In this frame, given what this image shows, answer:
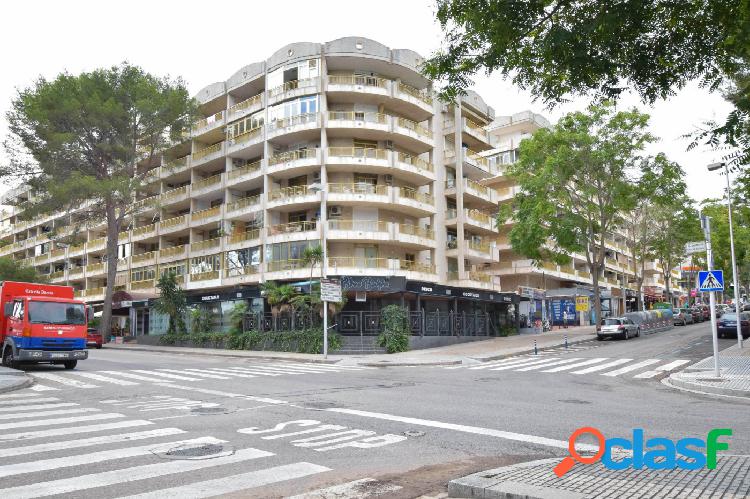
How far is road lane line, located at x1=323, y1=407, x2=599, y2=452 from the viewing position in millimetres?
7598

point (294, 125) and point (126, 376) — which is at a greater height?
point (294, 125)

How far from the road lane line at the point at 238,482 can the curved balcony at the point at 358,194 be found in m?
31.2

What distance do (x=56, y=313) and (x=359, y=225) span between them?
20.7m

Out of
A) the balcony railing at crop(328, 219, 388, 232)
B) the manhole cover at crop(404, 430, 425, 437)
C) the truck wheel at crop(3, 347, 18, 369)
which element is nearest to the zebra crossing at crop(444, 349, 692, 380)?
the manhole cover at crop(404, 430, 425, 437)

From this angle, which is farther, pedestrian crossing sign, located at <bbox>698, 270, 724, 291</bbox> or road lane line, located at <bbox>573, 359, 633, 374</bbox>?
road lane line, located at <bbox>573, 359, 633, 374</bbox>

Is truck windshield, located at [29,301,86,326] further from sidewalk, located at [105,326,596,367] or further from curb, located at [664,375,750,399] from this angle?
curb, located at [664,375,750,399]

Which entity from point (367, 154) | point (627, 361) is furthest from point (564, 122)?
point (627, 361)

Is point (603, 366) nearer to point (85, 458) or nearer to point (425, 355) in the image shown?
point (425, 355)

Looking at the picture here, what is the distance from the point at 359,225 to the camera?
3753 cm

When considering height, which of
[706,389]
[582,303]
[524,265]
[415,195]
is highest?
[415,195]

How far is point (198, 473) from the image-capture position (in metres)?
6.19

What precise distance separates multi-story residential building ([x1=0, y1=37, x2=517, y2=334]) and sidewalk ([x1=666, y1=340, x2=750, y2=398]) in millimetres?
18703

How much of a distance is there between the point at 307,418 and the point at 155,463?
11.8 ft

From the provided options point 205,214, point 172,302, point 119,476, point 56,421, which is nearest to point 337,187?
point 205,214
